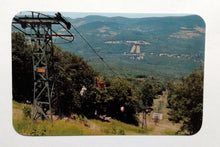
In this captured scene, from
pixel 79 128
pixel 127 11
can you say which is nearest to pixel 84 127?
pixel 79 128

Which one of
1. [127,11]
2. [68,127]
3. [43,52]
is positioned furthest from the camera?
[68,127]

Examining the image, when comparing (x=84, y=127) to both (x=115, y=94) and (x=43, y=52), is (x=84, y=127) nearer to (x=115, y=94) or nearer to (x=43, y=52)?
(x=115, y=94)

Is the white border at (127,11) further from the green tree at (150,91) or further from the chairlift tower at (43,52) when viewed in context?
the green tree at (150,91)

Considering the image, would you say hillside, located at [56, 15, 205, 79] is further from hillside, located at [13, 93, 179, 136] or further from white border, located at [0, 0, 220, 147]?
hillside, located at [13, 93, 179, 136]

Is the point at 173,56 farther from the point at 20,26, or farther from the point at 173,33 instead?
the point at 20,26

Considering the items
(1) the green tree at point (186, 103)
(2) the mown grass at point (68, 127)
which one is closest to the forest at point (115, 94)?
(1) the green tree at point (186, 103)

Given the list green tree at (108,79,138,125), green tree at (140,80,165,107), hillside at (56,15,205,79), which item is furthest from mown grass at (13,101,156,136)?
hillside at (56,15,205,79)
